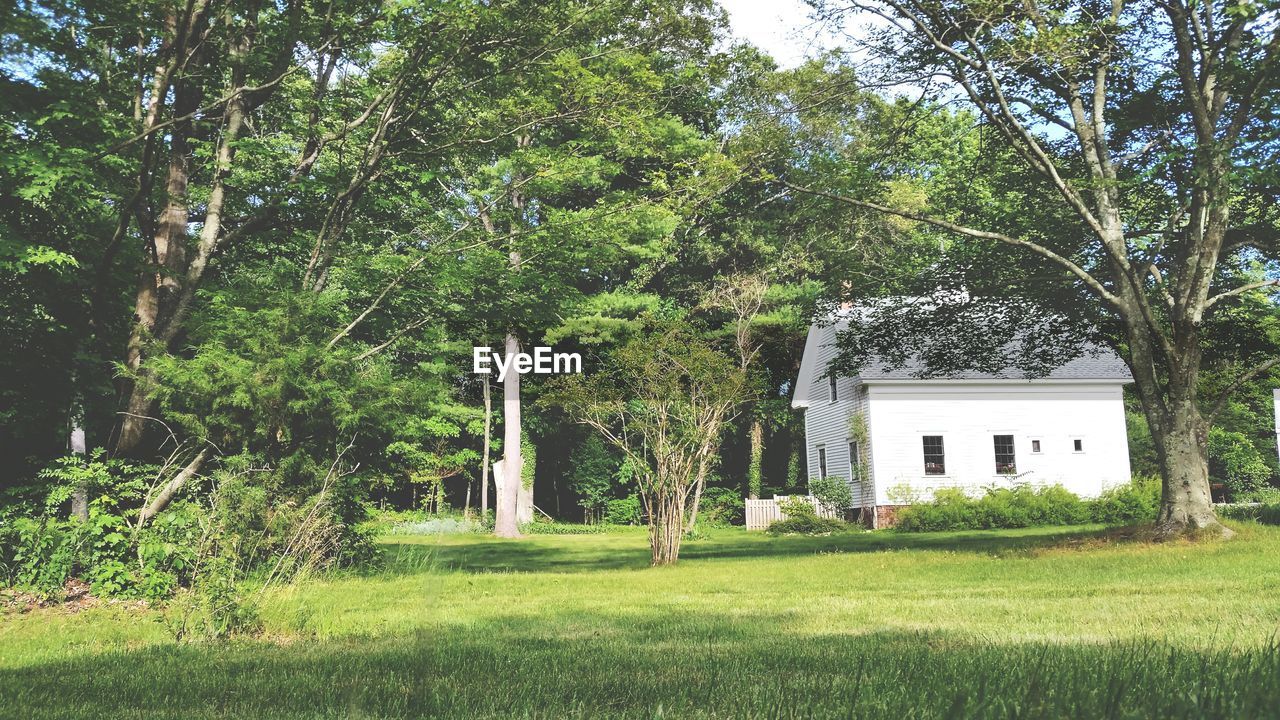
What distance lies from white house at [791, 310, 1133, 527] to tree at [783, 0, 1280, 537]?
12629mm

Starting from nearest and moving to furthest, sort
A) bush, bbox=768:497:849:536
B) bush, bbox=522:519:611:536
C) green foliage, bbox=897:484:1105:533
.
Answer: green foliage, bbox=897:484:1105:533 → bush, bbox=768:497:849:536 → bush, bbox=522:519:611:536

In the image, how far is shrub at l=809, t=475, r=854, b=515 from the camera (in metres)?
31.7

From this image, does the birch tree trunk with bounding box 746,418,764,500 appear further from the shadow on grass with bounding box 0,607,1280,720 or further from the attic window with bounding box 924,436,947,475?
the shadow on grass with bounding box 0,607,1280,720

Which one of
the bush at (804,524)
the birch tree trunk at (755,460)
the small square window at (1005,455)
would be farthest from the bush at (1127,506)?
the birch tree trunk at (755,460)

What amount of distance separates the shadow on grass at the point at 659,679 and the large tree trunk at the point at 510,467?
2387 centimetres

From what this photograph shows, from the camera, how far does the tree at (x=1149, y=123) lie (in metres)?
15.0

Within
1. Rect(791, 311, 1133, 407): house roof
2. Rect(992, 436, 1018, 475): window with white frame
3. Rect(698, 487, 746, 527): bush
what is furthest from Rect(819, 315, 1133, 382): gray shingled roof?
Rect(698, 487, 746, 527): bush

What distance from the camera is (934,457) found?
101ft

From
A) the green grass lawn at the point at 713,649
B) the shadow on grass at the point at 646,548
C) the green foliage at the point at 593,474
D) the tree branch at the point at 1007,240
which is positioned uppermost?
the tree branch at the point at 1007,240

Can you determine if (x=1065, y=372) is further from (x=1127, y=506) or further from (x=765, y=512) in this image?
(x=765, y=512)

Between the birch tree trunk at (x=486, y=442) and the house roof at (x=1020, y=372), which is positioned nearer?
the house roof at (x=1020, y=372)

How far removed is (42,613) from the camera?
10.5 metres

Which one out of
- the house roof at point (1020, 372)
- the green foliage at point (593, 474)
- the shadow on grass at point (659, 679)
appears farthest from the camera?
the green foliage at point (593, 474)

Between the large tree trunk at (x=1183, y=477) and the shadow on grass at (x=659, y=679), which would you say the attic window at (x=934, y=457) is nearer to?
the large tree trunk at (x=1183, y=477)
